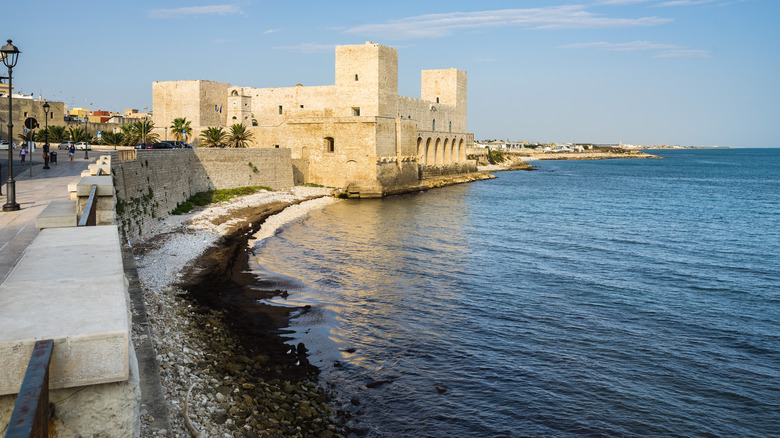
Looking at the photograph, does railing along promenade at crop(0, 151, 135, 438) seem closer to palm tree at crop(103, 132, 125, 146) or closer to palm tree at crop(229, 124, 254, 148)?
palm tree at crop(229, 124, 254, 148)

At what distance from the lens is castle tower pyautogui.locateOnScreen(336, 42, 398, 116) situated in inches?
1596

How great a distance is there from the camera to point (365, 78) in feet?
134

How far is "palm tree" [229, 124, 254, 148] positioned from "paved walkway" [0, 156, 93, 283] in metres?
14.1

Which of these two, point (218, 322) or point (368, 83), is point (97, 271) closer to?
point (218, 322)

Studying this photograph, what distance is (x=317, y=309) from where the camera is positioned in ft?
43.8

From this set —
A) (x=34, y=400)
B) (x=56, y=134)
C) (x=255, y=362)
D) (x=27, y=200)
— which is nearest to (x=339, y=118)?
(x=56, y=134)

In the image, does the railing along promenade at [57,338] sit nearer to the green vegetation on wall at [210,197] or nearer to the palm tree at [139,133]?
the green vegetation on wall at [210,197]

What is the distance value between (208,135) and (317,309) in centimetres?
2749

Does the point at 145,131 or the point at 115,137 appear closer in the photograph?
the point at 145,131

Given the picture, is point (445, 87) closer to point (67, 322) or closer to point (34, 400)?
point (67, 322)

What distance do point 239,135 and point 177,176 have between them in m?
15.8

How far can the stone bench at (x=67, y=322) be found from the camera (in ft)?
6.80

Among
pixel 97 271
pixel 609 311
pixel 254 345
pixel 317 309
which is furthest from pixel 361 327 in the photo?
pixel 97 271

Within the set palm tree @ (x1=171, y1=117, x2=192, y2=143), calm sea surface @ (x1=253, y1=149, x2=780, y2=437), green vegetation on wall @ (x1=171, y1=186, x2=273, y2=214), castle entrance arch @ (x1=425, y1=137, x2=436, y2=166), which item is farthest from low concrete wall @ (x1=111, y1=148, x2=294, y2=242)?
castle entrance arch @ (x1=425, y1=137, x2=436, y2=166)
